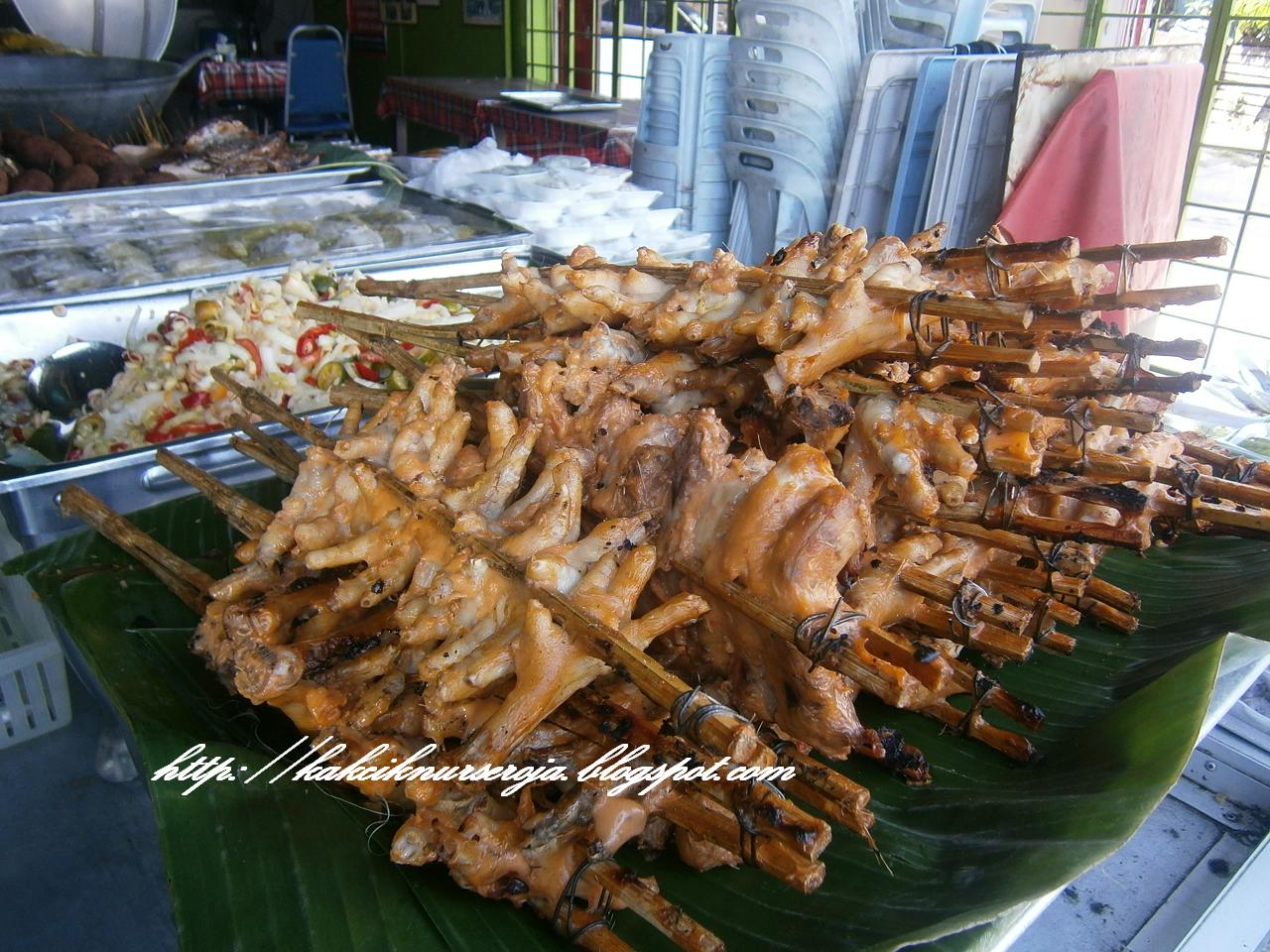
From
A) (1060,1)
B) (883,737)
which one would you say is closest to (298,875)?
(883,737)

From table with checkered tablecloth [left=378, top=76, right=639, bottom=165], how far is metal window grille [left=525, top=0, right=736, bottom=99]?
90 centimetres

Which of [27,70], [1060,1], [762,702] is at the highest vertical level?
[1060,1]

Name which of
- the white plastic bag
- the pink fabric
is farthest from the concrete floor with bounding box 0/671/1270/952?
the white plastic bag

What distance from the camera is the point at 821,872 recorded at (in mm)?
1125

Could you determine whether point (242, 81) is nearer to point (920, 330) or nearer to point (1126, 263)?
point (920, 330)

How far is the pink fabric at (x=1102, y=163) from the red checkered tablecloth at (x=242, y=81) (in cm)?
1259

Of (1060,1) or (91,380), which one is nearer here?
(91,380)

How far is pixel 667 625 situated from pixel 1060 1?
8.19 metres

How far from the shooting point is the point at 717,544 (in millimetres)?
1620

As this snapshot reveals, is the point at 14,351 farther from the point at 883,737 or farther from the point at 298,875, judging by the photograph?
the point at 883,737

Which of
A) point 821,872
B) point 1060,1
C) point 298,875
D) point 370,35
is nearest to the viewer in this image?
point 821,872

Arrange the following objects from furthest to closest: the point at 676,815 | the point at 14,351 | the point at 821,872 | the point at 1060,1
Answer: the point at 1060,1 → the point at 14,351 → the point at 676,815 → the point at 821,872

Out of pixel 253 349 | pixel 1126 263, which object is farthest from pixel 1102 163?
pixel 253 349

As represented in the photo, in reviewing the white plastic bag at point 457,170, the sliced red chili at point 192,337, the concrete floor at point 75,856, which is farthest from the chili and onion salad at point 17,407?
the white plastic bag at point 457,170
